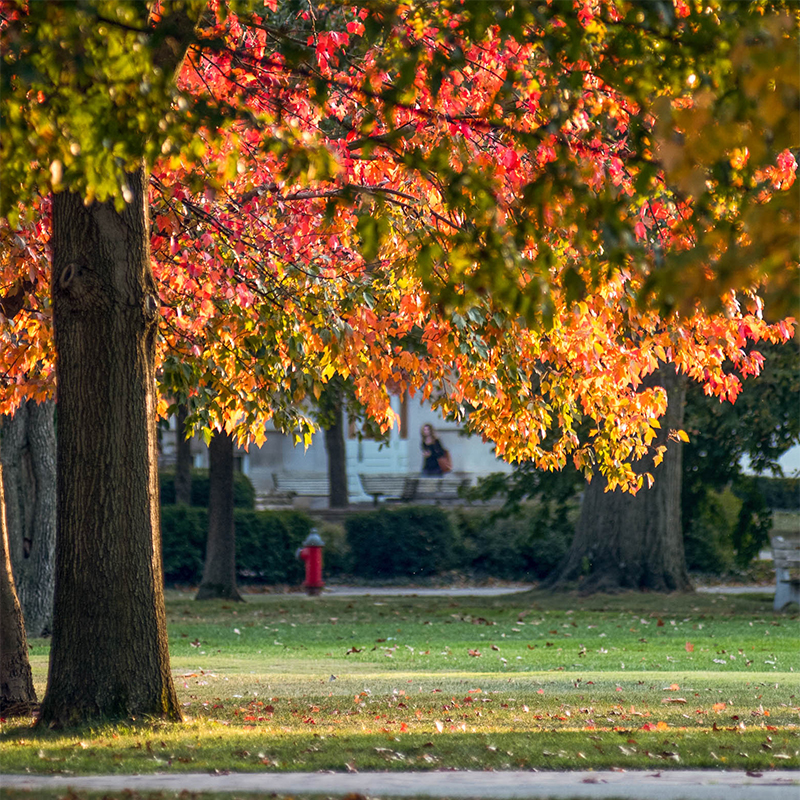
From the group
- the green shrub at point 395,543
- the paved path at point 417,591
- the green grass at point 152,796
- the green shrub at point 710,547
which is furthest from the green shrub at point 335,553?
the green grass at point 152,796

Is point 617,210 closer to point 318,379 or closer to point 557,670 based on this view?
point 318,379

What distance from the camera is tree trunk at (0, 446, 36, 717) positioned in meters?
8.94

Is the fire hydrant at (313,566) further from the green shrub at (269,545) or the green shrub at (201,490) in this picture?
the green shrub at (201,490)

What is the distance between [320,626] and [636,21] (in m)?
13.7

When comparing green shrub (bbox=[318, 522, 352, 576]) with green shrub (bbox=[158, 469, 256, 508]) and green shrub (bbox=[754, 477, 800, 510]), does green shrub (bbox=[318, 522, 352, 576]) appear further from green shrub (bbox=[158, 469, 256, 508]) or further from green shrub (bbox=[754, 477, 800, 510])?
green shrub (bbox=[754, 477, 800, 510])

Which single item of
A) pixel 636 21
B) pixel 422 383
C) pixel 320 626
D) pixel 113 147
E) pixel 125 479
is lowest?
pixel 320 626

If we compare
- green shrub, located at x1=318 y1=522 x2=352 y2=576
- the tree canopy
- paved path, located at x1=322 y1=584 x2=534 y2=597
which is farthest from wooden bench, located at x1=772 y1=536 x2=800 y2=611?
green shrub, located at x1=318 y1=522 x2=352 y2=576

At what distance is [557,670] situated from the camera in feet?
42.4

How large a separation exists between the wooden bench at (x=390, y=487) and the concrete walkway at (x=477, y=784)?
89.2 feet

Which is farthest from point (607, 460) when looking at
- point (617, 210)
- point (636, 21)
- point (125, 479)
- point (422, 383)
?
point (617, 210)

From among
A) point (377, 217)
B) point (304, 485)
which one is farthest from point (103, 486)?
point (304, 485)

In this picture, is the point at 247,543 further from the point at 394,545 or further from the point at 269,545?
the point at 394,545

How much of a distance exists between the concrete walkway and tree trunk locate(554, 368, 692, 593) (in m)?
14.7

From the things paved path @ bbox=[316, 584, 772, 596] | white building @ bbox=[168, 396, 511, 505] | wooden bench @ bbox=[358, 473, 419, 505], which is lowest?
paved path @ bbox=[316, 584, 772, 596]
